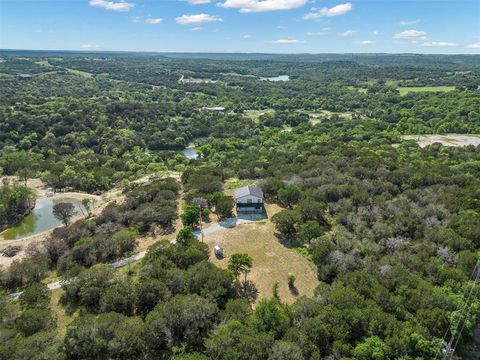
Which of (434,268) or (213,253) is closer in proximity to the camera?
(434,268)

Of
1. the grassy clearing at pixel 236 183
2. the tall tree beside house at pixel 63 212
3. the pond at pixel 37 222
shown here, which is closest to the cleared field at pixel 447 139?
the grassy clearing at pixel 236 183

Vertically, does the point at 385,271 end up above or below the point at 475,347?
above

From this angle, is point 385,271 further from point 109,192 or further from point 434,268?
point 109,192

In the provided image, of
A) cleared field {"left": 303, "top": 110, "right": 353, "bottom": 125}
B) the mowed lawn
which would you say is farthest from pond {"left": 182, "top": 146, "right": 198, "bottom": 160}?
the mowed lawn

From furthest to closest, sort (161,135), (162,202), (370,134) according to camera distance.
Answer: (161,135) < (370,134) < (162,202)

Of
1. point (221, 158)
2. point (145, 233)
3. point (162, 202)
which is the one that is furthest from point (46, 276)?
point (221, 158)

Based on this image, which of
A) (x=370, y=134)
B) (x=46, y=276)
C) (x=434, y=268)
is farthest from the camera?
(x=370, y=134)

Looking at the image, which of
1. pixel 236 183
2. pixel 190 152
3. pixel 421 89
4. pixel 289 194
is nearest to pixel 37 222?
pixel 236 183
